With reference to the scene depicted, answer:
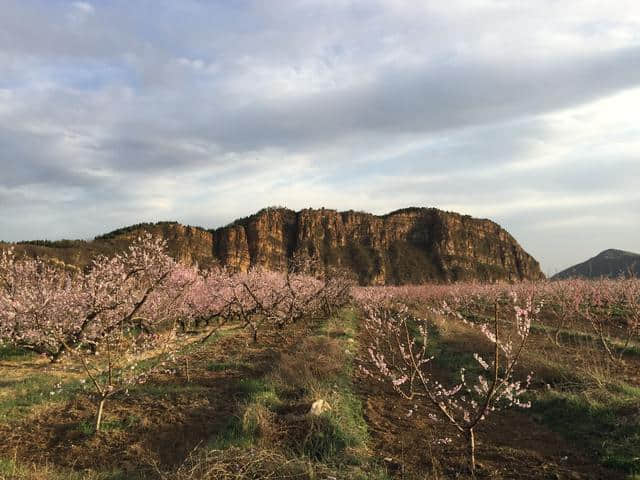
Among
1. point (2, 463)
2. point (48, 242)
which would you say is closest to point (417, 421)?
point (2, 463)

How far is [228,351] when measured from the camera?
56.9ft

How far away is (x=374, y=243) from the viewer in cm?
13738

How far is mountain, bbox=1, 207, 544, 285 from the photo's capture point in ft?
390

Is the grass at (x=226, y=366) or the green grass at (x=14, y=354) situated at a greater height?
the grass at (x=226, y=366)

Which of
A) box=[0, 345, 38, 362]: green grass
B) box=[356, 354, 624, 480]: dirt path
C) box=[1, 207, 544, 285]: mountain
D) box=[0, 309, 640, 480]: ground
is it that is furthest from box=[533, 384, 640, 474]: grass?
box=[1, 207, 544, 285]: mountain

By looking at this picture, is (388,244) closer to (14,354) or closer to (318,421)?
(14,354)

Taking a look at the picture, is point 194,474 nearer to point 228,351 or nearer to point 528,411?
point 528,411

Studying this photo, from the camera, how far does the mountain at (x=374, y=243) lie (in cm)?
11894

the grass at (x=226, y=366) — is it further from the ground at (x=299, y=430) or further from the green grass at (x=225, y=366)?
the ground at (x=299, y=430)

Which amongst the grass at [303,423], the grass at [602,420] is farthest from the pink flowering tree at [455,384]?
the grass at [303,423]

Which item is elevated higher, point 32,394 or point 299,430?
point 299,430

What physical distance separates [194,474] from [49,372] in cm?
1116

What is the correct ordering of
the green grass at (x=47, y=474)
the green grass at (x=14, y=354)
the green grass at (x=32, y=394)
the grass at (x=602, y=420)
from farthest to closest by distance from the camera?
the green grass at (x=14, y=354), the green grass at (x=32, y=394), the grass at (x=602, y=420), the green grass at (x=47, y=474)

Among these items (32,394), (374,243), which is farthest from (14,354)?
(374,243)
